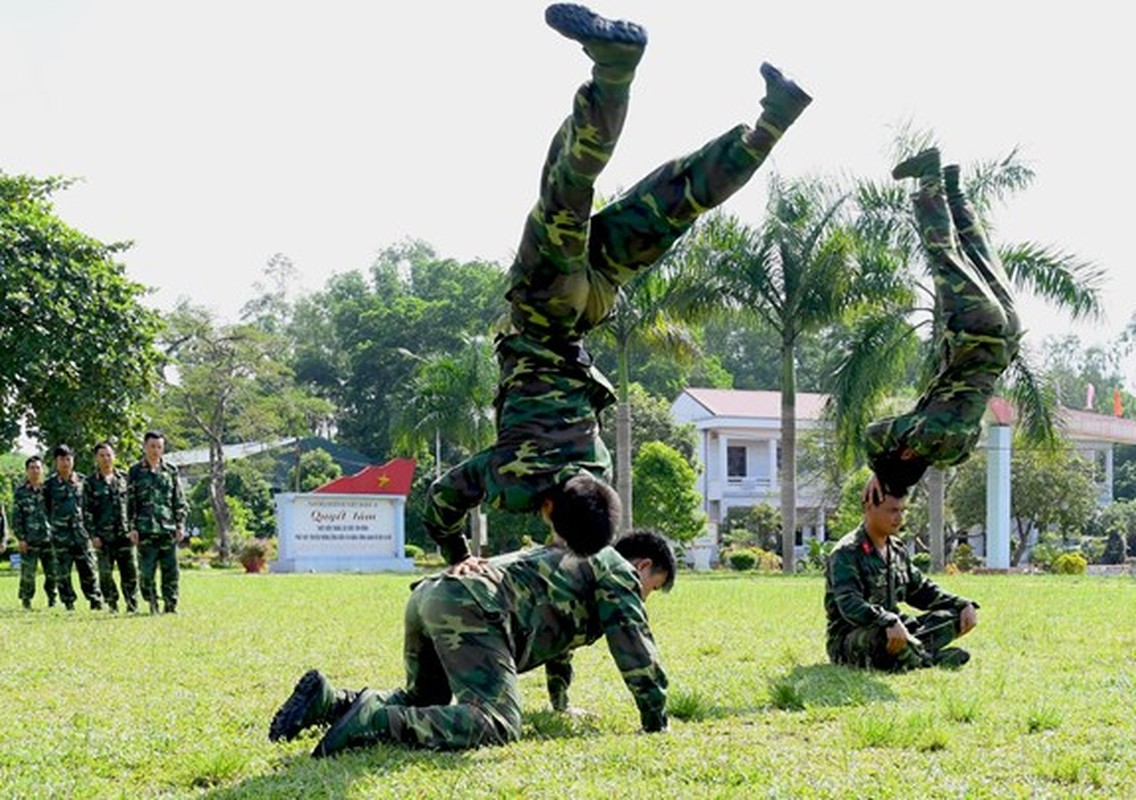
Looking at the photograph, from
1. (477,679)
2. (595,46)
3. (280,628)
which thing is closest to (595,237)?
(595,46)

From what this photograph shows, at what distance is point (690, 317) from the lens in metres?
26.9

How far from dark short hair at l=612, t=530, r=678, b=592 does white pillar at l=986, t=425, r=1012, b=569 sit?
32470mm

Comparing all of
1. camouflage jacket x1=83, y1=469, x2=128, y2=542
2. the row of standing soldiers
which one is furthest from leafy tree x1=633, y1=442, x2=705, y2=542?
camouflage jacket x1=83, y1=469, x2=128, y2=542

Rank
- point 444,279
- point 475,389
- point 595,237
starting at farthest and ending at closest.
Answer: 1. point 444,279
2. point 475,389
3. point 595,237

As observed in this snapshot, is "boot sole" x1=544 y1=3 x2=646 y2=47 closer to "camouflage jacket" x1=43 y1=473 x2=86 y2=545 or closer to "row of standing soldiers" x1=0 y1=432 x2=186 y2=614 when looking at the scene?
"row of standing soldiers" x1=0 y1=432 x2=186 y2=614

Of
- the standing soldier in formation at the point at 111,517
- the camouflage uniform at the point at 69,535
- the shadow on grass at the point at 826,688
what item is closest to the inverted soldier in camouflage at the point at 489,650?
the shadow on grass at the point at 826,688

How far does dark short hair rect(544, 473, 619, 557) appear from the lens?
528 cm

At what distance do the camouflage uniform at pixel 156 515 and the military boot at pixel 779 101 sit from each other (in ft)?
31.1

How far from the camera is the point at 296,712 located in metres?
5.29

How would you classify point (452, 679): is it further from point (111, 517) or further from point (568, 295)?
point (111, 517)

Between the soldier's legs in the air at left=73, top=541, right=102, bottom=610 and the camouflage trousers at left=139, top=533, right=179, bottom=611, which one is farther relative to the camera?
the soldier's legs in the air at left=73, top=541, right=102, bottom=610

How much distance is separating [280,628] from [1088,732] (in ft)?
25.7

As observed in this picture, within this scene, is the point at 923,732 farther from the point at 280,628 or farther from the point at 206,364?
the point at 206,364

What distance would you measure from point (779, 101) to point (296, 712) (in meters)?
3.19
